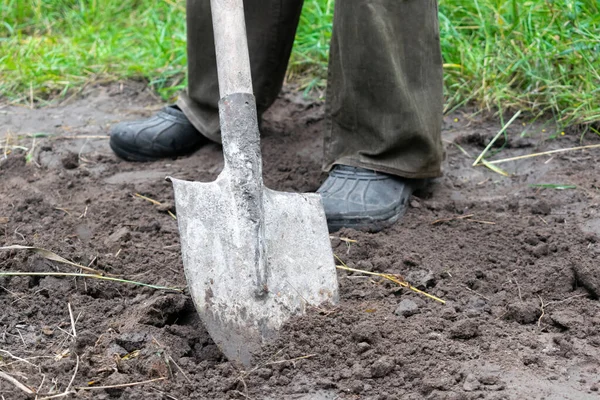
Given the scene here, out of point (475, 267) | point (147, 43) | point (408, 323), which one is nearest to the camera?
point (408, 323)

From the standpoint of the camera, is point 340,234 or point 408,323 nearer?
point 408,323

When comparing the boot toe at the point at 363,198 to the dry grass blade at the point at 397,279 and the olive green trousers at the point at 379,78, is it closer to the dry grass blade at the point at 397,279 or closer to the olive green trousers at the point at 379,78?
the olive green trousers at the point at 379,78

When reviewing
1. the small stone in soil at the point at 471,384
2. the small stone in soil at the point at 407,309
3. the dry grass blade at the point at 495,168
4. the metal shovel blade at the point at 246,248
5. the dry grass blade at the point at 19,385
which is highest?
the metal shovel blade at the point at 246,248

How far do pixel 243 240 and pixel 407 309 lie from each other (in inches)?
16.6

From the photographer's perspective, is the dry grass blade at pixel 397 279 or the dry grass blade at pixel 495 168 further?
the dry grass blade at pixel 495 168

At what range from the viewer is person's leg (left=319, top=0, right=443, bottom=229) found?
2.22 meters

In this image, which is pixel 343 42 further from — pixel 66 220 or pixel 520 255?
pixel 66 220

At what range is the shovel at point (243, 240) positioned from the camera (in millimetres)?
1715

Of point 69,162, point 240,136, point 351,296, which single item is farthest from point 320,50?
point 351,296

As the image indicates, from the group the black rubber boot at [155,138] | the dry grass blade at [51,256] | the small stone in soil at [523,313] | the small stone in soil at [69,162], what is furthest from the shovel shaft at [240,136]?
the small stone in soil at [69,162]

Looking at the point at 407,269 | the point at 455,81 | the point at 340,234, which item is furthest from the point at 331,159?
the point at 455,81

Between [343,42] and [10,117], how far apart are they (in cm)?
180

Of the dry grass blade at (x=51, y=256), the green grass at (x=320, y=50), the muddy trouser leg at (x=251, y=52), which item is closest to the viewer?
the dry grass blade at (x=51, y=256)

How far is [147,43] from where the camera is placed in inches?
160
